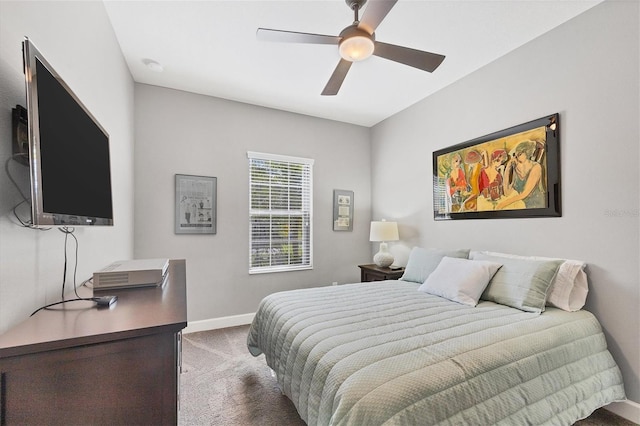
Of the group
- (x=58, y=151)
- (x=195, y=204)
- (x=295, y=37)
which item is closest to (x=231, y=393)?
(x=58, y=151)

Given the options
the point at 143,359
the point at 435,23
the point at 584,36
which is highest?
the point at 435,23

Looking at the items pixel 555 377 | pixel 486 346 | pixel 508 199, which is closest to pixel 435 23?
pixel 508 199

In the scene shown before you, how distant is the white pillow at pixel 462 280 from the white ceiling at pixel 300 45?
1.93 metres

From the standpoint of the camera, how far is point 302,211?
4090 millimetres

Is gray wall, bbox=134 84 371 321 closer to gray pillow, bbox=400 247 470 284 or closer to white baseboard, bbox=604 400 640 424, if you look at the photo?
gray pillow, bbox=400 247 470 284

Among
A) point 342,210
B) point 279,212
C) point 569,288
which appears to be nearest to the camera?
point 569,288

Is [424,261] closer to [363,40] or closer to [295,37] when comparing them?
[363,40]

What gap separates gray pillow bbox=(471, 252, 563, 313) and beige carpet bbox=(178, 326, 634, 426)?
0.78m

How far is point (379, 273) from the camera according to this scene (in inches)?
140

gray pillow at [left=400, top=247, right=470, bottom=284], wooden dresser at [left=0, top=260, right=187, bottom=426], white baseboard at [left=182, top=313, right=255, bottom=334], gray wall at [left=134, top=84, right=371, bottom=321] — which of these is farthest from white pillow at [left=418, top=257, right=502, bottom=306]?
white baseboard at [left=182, top=313, right=255, bottom=334]

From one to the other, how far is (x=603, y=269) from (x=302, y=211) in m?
3.09

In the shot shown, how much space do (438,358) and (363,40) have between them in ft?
6.05

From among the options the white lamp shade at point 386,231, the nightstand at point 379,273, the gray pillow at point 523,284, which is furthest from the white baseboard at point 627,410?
Result: the white lamp shade at point 386,231

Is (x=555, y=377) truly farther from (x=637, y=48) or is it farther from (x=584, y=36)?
(x=584, y=36)
